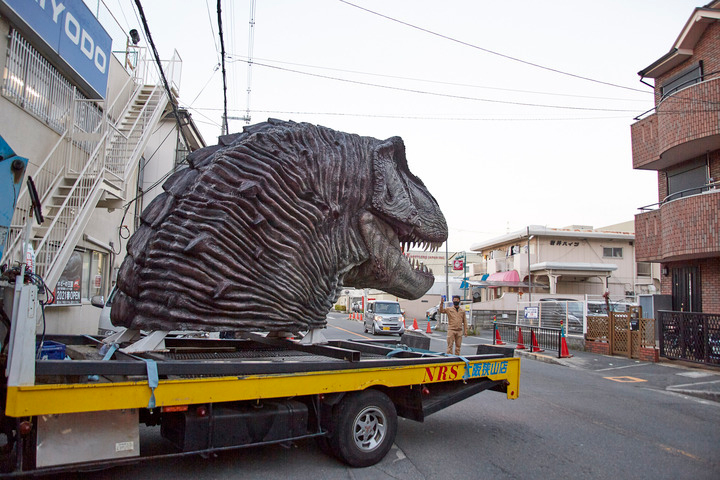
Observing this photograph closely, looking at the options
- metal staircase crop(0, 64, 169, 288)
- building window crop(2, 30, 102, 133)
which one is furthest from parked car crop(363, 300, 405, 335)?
building window crop(2, 30, 102, 133)

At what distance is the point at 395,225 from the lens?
564 cm

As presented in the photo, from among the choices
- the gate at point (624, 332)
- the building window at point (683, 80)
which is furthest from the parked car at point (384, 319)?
the building window at point (683, 80)

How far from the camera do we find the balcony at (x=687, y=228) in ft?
45.7

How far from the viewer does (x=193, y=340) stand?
580 cm

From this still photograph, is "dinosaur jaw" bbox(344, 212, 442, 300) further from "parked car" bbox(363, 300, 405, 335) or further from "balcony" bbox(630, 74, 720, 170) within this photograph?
"parked car" bbox(363, 300, 405, 335)

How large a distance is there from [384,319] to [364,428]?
63.4 ft

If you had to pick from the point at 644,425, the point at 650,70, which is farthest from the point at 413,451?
the point at 650,70

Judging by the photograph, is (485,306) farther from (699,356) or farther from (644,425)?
(644,425)

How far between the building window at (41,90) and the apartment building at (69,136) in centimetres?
2

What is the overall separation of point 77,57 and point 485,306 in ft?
100

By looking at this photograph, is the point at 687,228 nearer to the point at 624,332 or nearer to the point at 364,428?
the point at 624,332

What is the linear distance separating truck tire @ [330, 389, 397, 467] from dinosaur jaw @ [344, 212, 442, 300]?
4.27 feet

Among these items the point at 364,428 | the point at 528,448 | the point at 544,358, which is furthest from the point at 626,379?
the point at 364,428

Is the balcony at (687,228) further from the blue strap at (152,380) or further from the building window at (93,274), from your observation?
the building window at (93,274)
